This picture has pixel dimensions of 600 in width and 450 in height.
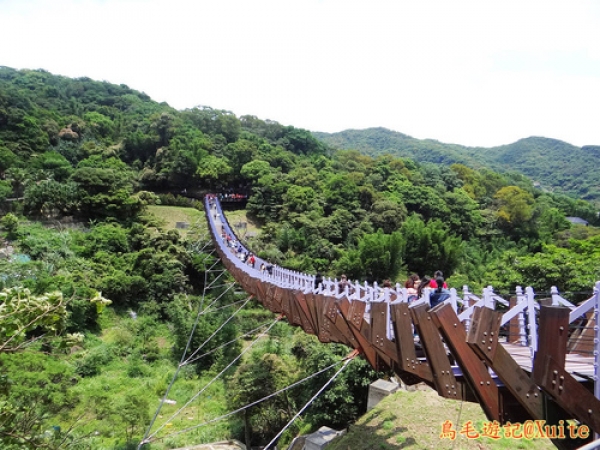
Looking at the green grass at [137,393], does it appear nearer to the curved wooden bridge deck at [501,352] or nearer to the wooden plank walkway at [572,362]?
the curved wooden bridge deck at [501,352]

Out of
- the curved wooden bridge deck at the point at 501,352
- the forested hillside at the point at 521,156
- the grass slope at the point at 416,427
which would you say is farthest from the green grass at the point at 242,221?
the forested hillside at the point at 521,156

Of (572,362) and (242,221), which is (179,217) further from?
(572,362)

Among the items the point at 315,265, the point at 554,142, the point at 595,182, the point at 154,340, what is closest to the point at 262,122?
the point at 315,265

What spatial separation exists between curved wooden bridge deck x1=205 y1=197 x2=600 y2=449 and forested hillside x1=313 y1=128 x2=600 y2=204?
72176 mm

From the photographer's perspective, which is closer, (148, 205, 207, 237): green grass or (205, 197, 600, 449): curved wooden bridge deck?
(205, 197, 600, 449): curved wooden bridge deck

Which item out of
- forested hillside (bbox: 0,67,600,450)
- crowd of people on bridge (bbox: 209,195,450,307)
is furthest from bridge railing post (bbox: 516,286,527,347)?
forested hillside (bbox: 0,67,600,450)

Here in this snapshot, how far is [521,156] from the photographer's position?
94.1 metres

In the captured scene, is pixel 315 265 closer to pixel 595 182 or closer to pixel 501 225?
pixel 501 225

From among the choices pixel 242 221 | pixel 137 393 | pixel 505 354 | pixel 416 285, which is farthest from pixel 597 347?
pixel 242 221

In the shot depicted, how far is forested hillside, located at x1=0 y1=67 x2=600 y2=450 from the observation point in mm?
8820

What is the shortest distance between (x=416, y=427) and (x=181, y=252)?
15.9 meters

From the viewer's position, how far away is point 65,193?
20.8m

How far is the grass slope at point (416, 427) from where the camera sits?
17.1 ft

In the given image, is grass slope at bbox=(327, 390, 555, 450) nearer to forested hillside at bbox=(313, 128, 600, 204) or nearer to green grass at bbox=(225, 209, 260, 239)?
green grass at bbox=(225, 209, 260, 239)
